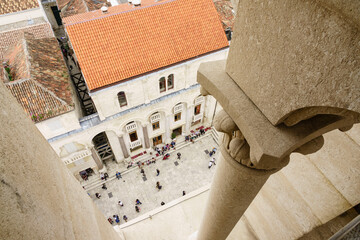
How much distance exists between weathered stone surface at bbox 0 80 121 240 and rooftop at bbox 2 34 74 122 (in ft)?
38.6

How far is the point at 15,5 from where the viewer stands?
1930 centimetres

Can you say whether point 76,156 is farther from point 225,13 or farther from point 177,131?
point 225,13

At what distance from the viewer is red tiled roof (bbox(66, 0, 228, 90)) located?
1325 cm

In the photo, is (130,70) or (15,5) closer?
(130,70)

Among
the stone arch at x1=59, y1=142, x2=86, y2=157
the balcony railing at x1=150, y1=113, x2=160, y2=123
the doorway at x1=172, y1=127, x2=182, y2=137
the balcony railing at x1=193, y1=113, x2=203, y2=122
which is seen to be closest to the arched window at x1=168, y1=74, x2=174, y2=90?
the balcony railing at x1=150, y1=113, x2=160, y2=123

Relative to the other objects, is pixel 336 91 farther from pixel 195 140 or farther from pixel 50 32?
pixel 50 32

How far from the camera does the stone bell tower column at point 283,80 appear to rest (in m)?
1.49

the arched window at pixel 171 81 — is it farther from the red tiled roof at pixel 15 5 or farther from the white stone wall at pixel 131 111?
the red tiled roof at pixel 15 5

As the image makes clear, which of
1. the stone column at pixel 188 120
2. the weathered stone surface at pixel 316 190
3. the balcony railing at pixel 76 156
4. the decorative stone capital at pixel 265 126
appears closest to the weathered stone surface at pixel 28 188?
the decorative stone capital at pixel 265 126

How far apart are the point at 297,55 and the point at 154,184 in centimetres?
1777

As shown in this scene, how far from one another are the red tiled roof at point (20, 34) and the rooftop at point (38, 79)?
3.04ft

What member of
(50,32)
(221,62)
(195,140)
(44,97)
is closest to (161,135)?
(195,140)

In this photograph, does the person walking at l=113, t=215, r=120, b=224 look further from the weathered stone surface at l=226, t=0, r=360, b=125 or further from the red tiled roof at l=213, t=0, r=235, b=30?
the weathered stone surface at l=226, t=0, r=360, b=125

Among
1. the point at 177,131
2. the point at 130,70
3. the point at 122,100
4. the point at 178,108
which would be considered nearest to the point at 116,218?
the point at 122,100
